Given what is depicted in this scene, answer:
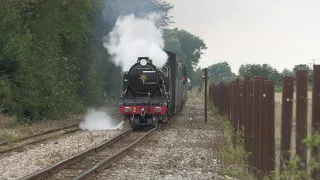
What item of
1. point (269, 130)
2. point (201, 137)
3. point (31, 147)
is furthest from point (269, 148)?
point (201, 137)

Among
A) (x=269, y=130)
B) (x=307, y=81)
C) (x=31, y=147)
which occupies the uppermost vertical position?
(x=307, y=81)

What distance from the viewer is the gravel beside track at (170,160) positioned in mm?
9047

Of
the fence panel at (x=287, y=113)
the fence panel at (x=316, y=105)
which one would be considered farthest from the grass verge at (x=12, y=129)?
the fence panel at (x=316, y=105)

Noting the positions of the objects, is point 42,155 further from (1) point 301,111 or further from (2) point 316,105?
(2) point 316,105

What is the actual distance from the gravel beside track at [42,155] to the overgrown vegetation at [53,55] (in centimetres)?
572

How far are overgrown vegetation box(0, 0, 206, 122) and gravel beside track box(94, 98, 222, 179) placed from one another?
24.6ft

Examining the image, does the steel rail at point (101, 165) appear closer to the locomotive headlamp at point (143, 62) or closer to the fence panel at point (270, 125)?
the fence panel at point (270, 125)

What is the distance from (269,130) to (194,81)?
100336 mm

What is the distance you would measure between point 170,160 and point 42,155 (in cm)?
310

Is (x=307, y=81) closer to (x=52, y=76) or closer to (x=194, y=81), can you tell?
(x=52, y=76)

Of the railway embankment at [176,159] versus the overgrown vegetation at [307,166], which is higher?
the overgrown vegetation at [307,166]

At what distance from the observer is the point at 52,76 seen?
2330 centimetres

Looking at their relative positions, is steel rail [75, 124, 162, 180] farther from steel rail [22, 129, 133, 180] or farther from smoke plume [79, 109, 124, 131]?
smoke plume [79, 109, 124, 131]

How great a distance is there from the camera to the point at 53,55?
24.6m
